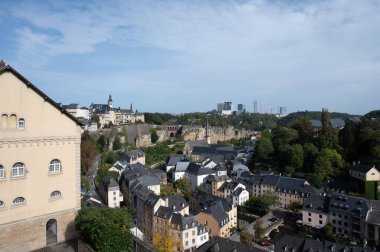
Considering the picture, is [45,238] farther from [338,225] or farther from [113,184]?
[338,225]

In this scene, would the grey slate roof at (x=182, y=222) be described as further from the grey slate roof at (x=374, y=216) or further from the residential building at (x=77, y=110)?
the residential building at (x=77, y=110)

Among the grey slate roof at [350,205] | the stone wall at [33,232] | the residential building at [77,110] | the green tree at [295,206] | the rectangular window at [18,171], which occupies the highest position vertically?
the residential building at [77,110]

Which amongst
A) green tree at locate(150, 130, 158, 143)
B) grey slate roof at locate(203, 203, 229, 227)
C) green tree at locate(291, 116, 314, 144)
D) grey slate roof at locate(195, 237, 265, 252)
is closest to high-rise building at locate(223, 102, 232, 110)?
green tree at locate(150, 130, 158, 143)

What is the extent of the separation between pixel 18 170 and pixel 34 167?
486mm

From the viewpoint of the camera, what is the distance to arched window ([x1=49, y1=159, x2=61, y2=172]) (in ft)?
36.7

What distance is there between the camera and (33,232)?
35.1ft

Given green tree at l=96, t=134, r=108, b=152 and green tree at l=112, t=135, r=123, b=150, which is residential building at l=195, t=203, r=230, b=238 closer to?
green tree at l=96, t=134, r=108, b=152

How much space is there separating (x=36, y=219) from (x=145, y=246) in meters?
3.82

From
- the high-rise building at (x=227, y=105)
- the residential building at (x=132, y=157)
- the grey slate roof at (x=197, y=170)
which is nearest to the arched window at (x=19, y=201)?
the grey slate roof at (x=197, y=170)

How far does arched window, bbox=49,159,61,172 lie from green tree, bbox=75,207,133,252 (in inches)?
73.3

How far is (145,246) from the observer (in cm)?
1030

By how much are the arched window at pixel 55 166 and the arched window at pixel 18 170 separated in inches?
35.9

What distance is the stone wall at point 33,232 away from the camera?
1009 centimetres

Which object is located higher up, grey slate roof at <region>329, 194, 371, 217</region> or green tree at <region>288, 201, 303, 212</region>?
grey slate roof at <region>329, 194, 371, 217</region>
